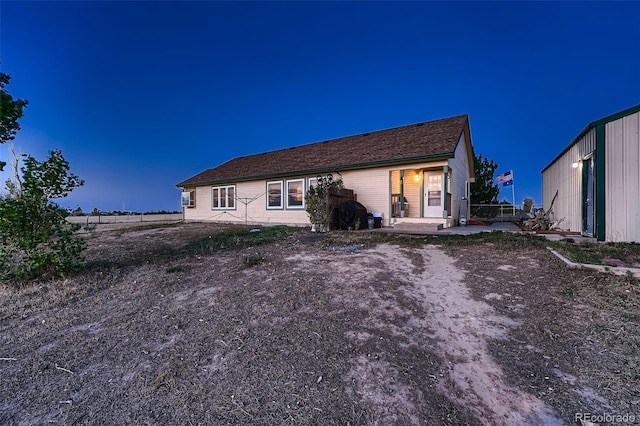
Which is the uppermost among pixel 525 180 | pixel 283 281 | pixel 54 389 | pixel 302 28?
pixel 302 28

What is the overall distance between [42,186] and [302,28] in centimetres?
1778

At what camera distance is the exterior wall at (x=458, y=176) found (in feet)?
34.9

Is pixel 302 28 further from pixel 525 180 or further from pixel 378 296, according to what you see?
pixel 525 180

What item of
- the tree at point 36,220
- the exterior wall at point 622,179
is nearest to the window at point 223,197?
the tree at point 36,220

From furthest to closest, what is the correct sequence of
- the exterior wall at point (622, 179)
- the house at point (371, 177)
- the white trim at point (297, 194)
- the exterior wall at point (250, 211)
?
1. the exterior wall at point (250, 211)
2. the white trim at point (297, 194)
3. the house at point (371, 177)
4. the exterior wall at point (622, 179)

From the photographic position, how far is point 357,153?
38.5 ft

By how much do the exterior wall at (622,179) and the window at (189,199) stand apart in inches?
759

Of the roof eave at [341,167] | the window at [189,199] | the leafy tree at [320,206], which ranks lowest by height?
the leafy tree at [320,206]

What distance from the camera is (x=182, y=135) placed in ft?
84.4

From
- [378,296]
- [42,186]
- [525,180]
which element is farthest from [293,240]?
[525,180]

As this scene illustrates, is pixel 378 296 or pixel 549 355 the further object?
pixel 378 296

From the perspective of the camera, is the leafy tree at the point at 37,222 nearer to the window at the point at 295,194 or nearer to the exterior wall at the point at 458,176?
the window at the point at 295,194

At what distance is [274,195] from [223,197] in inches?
176

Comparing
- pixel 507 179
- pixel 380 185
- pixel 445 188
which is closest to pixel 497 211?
pixel 507 179
